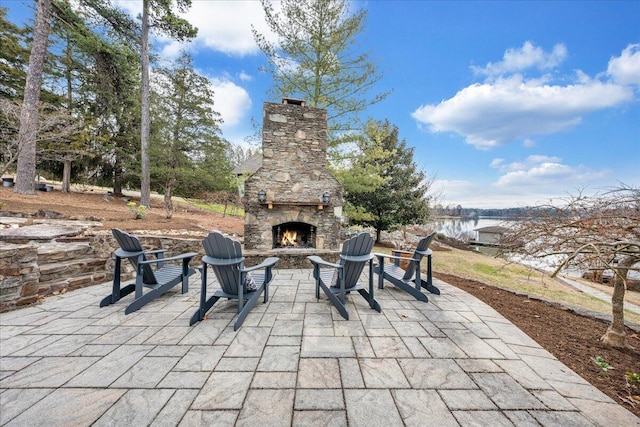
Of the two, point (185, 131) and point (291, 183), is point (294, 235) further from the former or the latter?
point (185, 131)

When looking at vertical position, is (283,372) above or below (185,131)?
below

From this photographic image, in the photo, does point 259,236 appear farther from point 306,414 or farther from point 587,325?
point 587,325

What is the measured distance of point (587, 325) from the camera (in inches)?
104

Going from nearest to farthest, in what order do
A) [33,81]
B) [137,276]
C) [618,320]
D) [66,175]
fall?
[618,320] → [137,276] → [33,81] → [66,175]

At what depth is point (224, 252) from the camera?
244 centimetres

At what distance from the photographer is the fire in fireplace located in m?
5.96

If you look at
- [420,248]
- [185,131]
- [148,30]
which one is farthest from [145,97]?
[420,248]

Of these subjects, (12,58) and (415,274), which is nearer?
(415,274)

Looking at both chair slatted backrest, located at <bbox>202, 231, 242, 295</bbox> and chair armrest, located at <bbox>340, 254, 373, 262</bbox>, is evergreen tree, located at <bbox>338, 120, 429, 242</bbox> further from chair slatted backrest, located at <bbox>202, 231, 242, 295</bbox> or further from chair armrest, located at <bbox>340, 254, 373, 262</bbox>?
chair slatted backrest, located at <bbox>202, 231, 242, 295</bbox>

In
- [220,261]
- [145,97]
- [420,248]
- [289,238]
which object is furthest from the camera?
[145,97]

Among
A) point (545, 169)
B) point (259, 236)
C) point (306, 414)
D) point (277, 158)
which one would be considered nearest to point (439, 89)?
point (545, 169)

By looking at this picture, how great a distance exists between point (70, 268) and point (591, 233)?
6231 millimetres

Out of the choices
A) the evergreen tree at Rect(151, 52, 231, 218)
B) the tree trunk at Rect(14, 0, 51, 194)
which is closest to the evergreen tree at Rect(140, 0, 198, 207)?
the evergreen tree at Rect(151, 52, 231, 218)

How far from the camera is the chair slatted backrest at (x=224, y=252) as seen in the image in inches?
94.7
